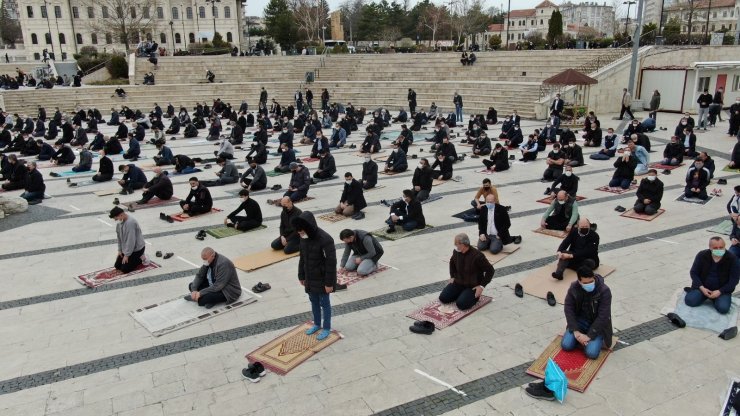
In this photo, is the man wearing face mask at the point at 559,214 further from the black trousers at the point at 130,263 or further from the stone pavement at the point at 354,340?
the black trousers at the point at 130,263

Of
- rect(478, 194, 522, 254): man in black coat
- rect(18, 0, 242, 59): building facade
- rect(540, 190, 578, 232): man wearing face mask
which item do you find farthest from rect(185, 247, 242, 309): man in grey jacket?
rect(18, 0, 242, 59): building facade

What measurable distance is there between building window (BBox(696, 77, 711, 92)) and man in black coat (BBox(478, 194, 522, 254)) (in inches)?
992

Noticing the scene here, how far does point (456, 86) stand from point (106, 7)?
62374 mm

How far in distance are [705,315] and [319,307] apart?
5.24 m

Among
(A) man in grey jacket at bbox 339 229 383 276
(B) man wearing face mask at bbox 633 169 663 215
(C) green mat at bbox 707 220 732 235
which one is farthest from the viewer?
(B) man wearing face mask at bbox 633 169 663 215

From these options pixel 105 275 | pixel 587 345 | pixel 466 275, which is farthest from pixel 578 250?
pixel 105 275

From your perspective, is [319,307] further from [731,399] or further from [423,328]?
[731,399]

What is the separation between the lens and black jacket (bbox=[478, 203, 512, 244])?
1032cm

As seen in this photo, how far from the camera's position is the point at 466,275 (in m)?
7.97

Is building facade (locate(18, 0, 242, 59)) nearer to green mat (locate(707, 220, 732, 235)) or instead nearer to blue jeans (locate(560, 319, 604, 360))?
green mat (locate(707, 220, 732, 235))

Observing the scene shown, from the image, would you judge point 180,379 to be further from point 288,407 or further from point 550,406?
point 550,406

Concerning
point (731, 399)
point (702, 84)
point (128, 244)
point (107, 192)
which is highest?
point (702, 84)

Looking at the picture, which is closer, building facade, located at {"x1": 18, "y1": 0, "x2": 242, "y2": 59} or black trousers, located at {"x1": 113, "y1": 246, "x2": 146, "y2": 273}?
black trousers, located at {"x1": 113, "y1": 246, "x2": 146, "y2": 273}

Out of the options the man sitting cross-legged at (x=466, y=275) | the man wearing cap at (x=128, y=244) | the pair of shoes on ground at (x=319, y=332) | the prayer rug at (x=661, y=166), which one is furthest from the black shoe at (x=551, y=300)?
the prayer rug at (x=661, y=166)
